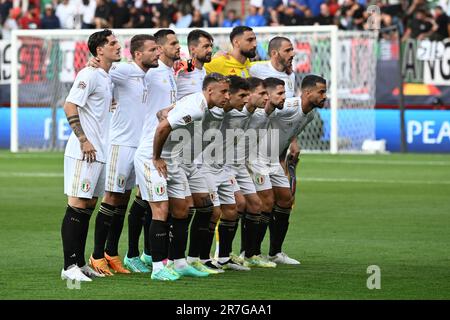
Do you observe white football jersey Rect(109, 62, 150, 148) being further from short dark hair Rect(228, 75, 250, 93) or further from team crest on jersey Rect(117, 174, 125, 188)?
short dark hair Rect(228, 75, 250, 93)

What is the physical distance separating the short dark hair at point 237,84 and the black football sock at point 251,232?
1.46 metres

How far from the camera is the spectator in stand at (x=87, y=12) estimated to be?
3144 cm

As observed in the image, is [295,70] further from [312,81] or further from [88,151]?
[88,151]

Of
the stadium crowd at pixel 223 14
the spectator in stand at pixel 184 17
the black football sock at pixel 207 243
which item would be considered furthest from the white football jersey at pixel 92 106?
the spectator in stand at pixel 184 17

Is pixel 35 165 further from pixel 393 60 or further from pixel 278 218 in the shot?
pixel 278 218

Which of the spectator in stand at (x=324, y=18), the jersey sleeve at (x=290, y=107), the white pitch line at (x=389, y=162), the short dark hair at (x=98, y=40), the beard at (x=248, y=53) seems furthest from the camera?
the spectator in stand at (x=324, y=18)

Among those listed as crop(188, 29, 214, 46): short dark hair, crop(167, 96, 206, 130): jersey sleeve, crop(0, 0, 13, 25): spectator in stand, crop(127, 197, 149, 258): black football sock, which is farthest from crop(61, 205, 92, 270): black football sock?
crop(0, 0, 13, 25): spectator in stand

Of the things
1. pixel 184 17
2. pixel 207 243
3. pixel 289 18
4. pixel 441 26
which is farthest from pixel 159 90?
pixel 184 17

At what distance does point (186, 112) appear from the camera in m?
9.71

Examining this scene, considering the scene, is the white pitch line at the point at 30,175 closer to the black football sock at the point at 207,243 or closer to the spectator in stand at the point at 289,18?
the spectator in stand at the point at 289,18

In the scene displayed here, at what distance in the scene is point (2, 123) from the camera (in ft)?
94.6

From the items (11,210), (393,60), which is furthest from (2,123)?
(11,210)

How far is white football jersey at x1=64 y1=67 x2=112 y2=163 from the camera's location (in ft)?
32.2
